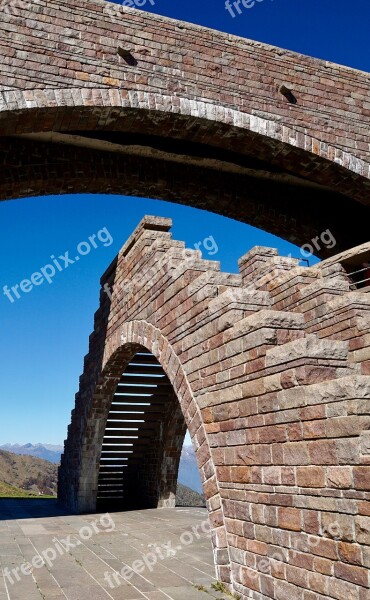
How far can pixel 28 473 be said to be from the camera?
119ft

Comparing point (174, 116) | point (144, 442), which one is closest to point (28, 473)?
point (144, 442)

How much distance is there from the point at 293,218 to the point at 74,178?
4778mm

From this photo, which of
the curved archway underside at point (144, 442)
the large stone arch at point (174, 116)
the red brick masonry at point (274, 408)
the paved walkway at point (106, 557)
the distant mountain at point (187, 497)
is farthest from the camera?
the distant mountain at point (187, 497)

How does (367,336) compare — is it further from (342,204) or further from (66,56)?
(342,204)

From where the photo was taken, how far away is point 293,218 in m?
12.1

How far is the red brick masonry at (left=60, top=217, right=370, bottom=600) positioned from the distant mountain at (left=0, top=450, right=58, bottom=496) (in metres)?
26.8

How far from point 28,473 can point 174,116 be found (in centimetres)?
3228

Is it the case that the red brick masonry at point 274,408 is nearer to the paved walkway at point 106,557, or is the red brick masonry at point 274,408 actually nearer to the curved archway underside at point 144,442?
the paved walkway at point 106,557

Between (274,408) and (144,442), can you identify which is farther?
(144,442)

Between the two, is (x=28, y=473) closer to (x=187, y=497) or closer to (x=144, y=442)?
(x=187, y=497)

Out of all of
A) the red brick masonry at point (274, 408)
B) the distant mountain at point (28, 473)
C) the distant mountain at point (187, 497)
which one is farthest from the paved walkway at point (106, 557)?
the distant mountain at point (28, 473)

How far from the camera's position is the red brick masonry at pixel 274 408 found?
3.34 m

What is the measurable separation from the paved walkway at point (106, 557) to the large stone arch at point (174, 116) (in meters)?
5.52

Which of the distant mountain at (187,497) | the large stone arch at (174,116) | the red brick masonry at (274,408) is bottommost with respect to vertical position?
the distant mountain at (187,497)
